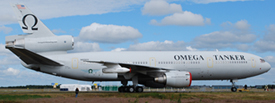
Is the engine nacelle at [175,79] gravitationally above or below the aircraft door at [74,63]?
below

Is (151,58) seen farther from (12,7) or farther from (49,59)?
(12,7)

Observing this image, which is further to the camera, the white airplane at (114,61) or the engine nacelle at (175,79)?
the white airplane at (114,61)

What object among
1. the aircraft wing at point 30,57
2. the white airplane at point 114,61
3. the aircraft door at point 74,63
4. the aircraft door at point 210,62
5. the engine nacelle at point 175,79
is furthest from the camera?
the aircraft door at point 210,62

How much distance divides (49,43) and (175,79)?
448 inches

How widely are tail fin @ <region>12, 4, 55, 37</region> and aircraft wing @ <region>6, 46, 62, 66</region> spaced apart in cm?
228

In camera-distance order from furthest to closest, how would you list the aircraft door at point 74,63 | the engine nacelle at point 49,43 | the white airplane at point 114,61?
the aircraft door at point 74,63
the engine nacelle at point 49,43
the white airplane at point 114,61

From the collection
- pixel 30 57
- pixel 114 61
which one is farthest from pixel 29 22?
pixel 114 61

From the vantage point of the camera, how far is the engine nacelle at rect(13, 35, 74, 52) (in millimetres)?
25016

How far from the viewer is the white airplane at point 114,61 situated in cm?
2484

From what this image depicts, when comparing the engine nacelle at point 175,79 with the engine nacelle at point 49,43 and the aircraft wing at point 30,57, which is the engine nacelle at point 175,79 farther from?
the aircraft wing at point 30,57

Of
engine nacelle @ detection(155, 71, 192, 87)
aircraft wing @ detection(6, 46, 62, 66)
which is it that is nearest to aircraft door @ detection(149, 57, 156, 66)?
engine nacelle @ detection(155, 71, 192, 87)

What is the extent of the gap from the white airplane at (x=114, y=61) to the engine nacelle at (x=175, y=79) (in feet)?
0.28

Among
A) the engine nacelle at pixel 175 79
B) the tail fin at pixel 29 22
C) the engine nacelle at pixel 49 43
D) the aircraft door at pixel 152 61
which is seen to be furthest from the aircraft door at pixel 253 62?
the tail fin at pixel 29 22

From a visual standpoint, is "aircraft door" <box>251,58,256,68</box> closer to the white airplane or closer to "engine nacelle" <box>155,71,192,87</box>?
the white airplane
